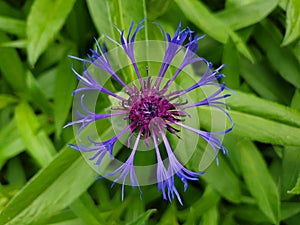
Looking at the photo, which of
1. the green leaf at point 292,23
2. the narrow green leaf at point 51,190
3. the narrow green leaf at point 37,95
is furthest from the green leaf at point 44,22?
the green leaf at point 292,23

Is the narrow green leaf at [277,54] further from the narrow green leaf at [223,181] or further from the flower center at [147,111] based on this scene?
the flower center at [147,111]

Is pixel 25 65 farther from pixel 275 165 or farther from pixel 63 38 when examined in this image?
pixel 275 165

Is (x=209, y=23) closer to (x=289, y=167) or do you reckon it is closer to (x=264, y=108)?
(x=264, y=108)

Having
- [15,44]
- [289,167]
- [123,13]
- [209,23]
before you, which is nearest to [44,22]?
[15,44]

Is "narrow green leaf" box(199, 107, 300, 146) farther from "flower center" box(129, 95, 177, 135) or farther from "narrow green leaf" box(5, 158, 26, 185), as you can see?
"narrow green leaf" box(5, 158, 26, 185)

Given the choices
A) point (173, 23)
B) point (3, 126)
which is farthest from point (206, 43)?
point (3, 126)

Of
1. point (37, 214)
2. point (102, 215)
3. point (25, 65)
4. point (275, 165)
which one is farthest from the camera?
point (25, 65)
